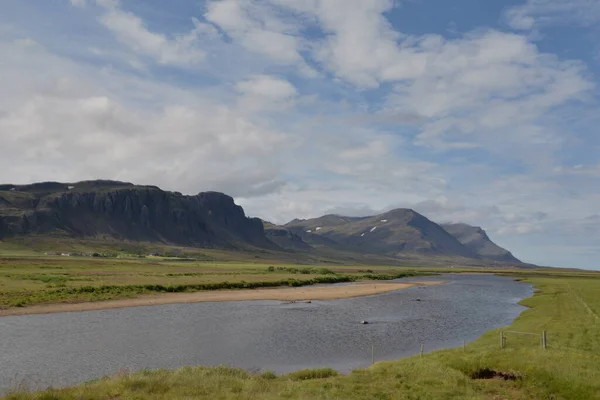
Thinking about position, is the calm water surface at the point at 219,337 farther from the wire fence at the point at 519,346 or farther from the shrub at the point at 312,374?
the shrub at the point at 312,374

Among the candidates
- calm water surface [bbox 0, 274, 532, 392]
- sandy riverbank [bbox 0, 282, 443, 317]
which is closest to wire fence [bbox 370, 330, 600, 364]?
calm water surface [bbox 0, 274, 532, 392]

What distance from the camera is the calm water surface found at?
36.3 m

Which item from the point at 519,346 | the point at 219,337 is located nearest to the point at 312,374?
the point at 519,346

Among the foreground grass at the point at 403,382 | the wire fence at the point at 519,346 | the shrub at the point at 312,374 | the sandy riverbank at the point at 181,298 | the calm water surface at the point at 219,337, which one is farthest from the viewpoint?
the sandy riverbank at the point at 181,298

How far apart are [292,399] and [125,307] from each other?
57.5m

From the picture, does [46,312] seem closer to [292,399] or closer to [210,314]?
[210,314]

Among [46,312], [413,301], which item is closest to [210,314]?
[46,312]

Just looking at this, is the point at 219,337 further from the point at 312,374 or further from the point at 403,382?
the point at 403,382

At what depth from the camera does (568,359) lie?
28219 mm

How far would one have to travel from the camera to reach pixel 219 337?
160 ft

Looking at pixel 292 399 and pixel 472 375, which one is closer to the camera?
pixel 292 399

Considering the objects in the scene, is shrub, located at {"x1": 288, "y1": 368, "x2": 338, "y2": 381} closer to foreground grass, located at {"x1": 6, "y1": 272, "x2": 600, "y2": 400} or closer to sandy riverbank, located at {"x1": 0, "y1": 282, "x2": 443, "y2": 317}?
foreground grass, located at {"x1": 6, "y1": 272, "x2": 600, "y2": 400}

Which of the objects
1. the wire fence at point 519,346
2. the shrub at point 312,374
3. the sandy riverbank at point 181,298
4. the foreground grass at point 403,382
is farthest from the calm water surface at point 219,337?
the foreground grass at point 403,382

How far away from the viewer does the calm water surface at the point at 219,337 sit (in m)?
36.3
